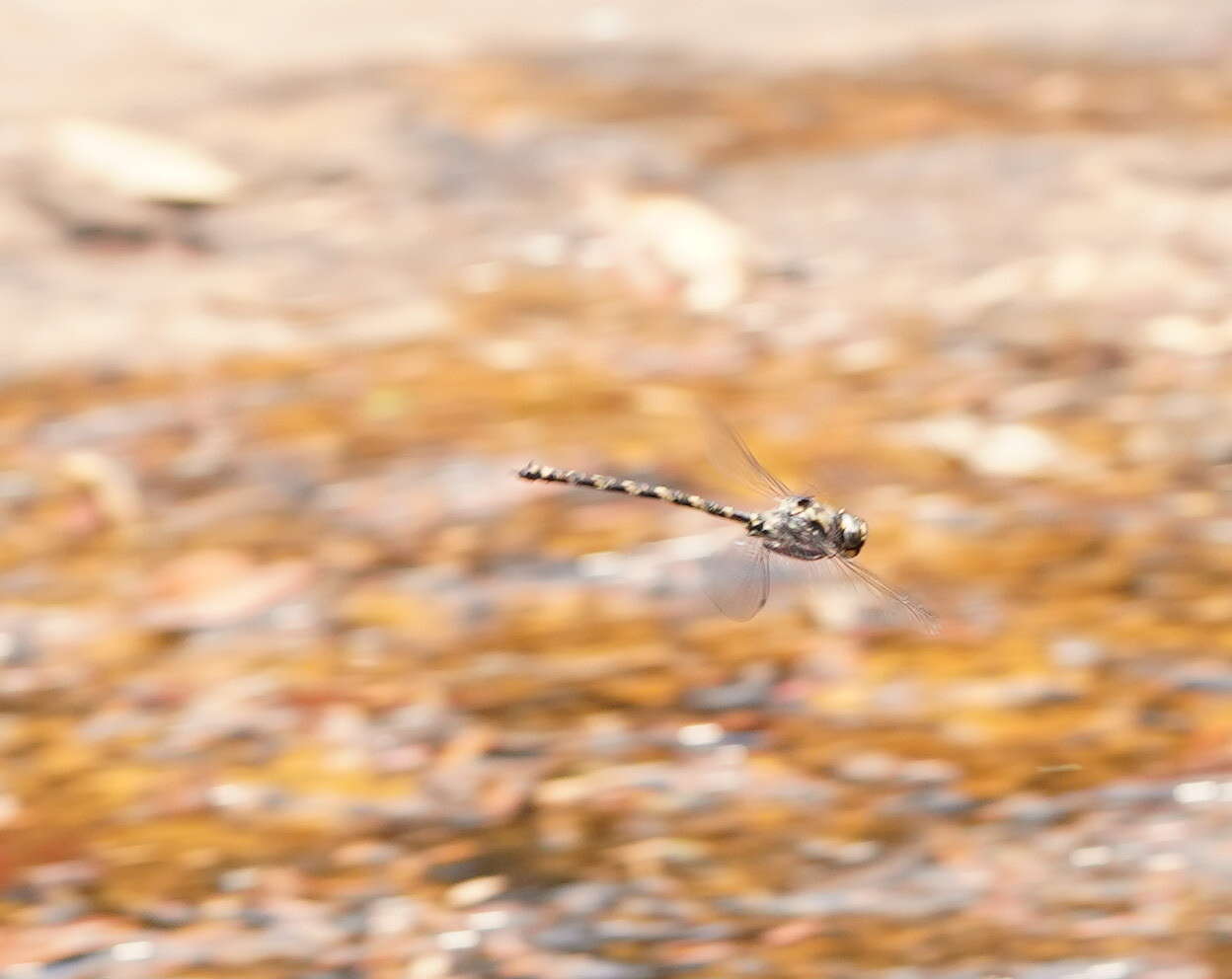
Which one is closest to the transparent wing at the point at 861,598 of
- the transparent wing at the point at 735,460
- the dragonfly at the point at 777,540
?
the dragonfly at the point at 777,540

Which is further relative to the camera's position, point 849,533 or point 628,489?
point 628,489

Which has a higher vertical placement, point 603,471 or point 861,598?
point 603,471

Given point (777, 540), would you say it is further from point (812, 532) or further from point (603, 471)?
point (603, 471)

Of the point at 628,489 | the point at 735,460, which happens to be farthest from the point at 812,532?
the point at 628,489

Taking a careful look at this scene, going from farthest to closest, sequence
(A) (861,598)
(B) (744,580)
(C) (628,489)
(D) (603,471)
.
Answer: (D) (603,471)
(A) (861,598)
(C) (628,489)
(B) (744,580)

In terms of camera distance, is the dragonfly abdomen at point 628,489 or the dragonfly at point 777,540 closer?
the dragonfly at point 777,540

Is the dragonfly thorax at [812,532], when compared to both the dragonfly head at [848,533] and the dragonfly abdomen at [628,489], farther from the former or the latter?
the dragonfly abdomen at [628,489]

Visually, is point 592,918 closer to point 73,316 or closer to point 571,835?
point 571,835
